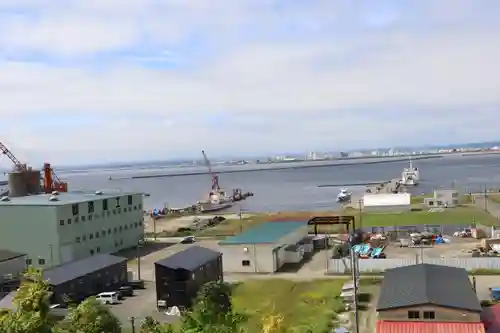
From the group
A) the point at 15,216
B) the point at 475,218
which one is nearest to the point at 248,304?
the point at 15,216

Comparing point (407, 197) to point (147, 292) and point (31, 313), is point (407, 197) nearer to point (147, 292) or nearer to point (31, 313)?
point (147, 292)

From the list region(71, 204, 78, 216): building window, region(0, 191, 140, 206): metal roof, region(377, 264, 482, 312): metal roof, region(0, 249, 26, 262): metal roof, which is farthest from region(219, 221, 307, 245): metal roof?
region(377, 264, 482, 312): metal roof

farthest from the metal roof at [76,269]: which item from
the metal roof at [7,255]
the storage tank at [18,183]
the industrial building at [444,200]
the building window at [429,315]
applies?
the industrial building at [444,200]

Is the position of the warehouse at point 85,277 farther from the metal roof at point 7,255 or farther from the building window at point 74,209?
the building window at point 74,209

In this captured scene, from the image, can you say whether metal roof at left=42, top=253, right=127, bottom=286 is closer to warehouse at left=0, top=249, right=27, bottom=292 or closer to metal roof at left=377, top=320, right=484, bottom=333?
warehouse at left=0, top=249, right=27, bottom=292

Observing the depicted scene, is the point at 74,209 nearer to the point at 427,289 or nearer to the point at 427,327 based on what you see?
the point at 427,289

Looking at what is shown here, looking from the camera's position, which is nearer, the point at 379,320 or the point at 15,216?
the point at 379,320

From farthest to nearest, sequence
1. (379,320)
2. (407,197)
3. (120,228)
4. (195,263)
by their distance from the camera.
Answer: (407,197), (120,228), (195,263), (379,320)
